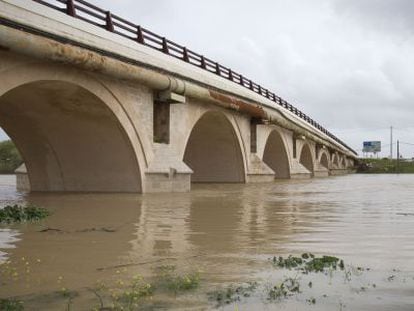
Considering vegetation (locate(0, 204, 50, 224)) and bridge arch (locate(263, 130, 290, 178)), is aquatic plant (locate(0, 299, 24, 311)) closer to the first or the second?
vegetation (locate(0, 204, 50, 224))

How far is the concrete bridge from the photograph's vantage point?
42.4ft

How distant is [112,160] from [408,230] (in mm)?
12183

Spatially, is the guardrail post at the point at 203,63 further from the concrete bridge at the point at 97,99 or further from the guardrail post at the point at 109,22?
the guardrail post at the point at 109,22

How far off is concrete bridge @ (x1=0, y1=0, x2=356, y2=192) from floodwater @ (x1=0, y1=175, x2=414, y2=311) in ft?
15.5

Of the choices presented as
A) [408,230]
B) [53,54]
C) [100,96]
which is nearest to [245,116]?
[100,96]

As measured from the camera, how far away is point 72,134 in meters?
18.3

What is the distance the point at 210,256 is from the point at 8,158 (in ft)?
251

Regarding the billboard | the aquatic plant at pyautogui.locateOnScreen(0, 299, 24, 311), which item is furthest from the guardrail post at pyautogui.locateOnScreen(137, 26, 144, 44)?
the billboard

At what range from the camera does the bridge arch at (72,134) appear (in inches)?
606

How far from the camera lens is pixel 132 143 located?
17422 mm

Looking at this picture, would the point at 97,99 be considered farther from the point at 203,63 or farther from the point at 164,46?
the point at 203,63

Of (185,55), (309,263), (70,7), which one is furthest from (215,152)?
(309,263)

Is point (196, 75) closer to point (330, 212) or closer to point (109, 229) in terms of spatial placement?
point (330, 212)

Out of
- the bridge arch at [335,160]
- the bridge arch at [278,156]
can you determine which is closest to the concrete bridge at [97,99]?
the bridge arch at [278,156]
